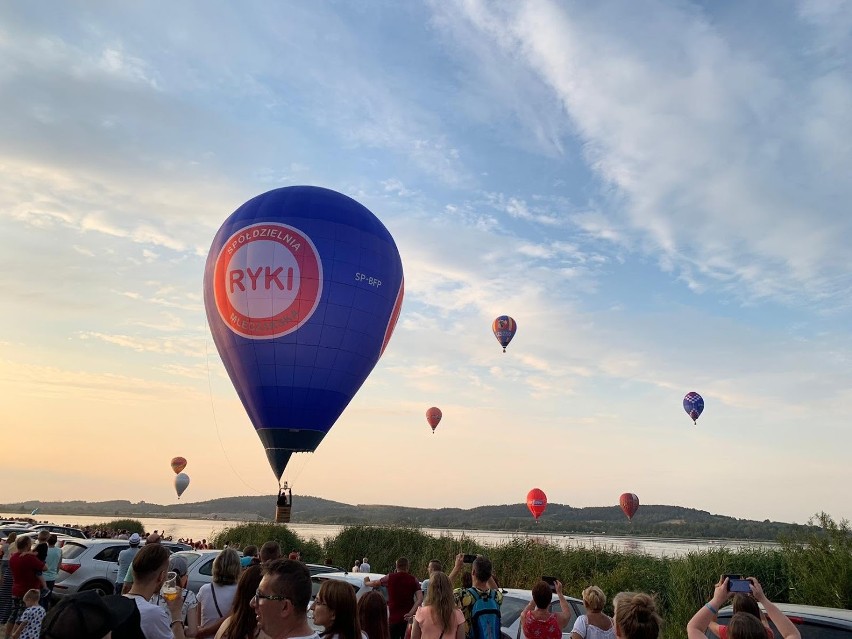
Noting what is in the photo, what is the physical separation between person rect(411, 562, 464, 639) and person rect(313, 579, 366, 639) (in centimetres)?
195

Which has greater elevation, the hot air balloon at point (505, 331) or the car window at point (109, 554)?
the hot air balloon at point (505, 331)

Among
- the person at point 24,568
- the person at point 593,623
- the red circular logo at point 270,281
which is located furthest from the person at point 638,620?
the red circular logo at point 270,281

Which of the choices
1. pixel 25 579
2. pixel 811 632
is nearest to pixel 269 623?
pixel 811 632

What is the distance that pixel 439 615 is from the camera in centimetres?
606

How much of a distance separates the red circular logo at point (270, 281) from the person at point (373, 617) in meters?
21.6

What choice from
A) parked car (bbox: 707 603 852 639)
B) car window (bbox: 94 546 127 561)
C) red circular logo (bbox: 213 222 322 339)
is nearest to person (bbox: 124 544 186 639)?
parked car (bbox: 707 603 852 639)

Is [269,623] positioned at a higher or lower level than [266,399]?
lower

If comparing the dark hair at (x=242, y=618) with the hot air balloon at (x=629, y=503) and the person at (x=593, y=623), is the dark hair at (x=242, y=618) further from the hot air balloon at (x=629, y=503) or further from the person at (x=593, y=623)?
the hot air balloon at (x=629, y=503)

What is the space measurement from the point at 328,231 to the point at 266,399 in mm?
7716

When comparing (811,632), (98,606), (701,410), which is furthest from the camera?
(701,410)

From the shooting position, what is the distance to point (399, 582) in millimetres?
8617

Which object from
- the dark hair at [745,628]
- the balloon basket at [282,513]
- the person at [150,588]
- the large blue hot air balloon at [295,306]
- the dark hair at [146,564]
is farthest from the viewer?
the balloon basket at [282,513]

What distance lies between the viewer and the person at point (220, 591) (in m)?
5.82

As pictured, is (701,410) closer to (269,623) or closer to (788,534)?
Result: (788,534)
